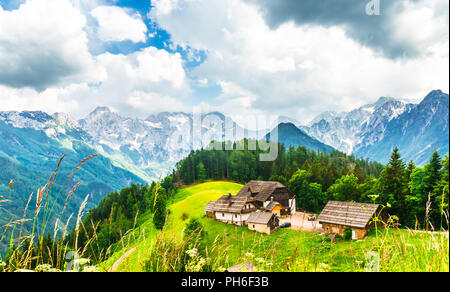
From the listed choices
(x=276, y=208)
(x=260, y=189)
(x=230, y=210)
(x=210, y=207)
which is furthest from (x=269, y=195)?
(x=210, y=207)

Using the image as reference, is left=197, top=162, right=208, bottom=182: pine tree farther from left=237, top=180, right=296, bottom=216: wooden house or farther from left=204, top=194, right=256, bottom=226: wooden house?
left=204, top=194, right=256, bottom=226: wooden house

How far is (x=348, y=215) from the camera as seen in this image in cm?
1648

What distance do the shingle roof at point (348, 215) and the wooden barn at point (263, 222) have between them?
12.6 feet

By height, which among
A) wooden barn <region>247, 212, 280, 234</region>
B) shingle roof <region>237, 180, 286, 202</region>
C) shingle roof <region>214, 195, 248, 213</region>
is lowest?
wooden barn <region>247, 212, 280, 234</region>

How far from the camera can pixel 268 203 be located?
20125 millimetres

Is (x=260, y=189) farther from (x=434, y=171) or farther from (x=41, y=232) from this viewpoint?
(x=41, y=232)

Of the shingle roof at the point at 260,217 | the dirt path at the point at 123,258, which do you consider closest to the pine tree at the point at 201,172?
the shingle roof at the point at 260,217

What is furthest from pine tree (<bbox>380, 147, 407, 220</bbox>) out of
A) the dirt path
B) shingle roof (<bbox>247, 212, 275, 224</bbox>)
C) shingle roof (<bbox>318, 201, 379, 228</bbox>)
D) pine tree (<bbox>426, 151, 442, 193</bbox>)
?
the dirt path

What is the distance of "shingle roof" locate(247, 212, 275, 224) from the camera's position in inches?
717

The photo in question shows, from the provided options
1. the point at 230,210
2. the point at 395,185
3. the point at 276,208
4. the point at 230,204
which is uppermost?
the point at 395,185

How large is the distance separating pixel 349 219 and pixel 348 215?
2.33 feet
